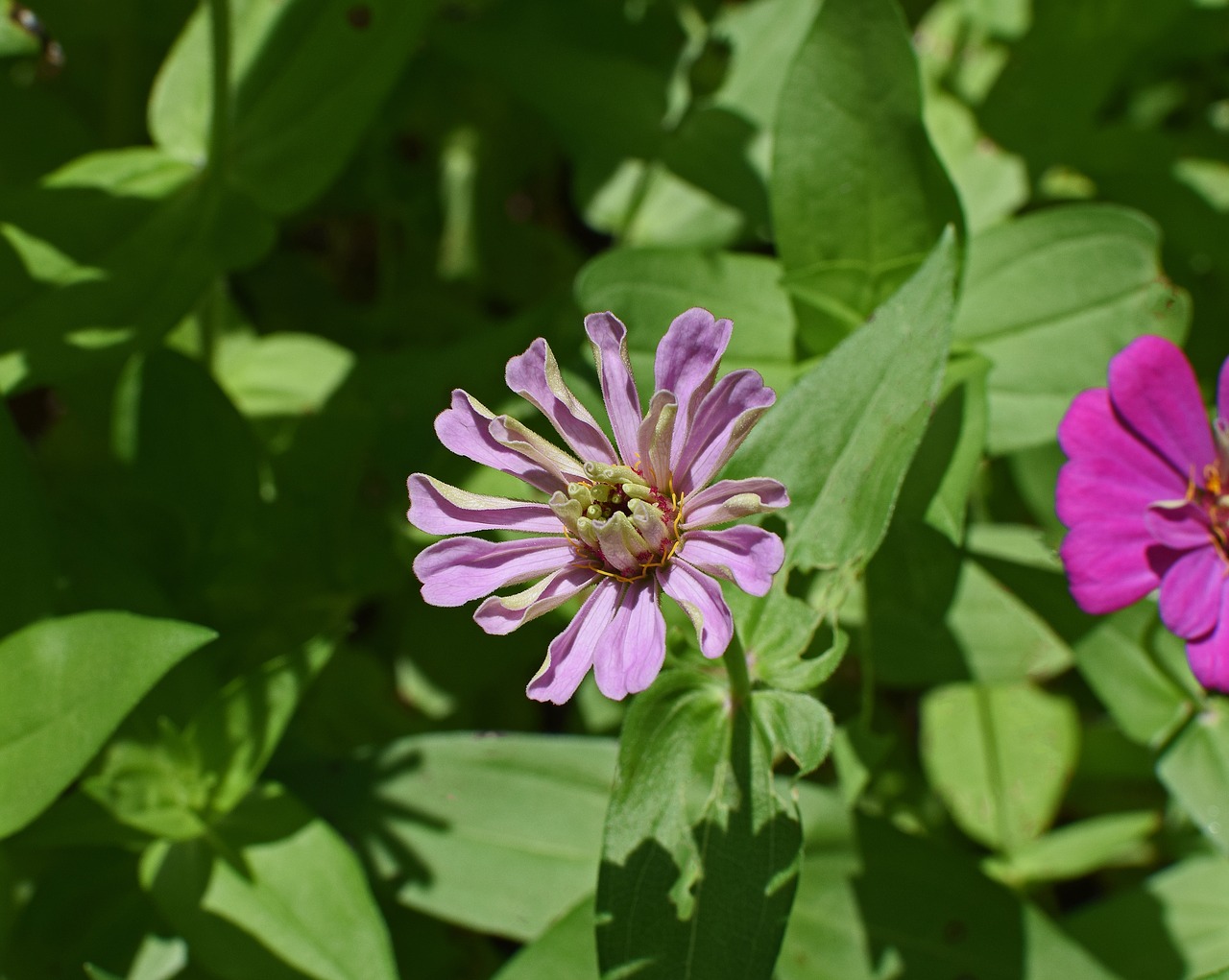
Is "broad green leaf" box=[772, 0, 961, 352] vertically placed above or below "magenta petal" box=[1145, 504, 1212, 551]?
above

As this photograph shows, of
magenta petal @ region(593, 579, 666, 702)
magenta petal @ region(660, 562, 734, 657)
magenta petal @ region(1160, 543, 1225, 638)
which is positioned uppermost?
magenta petal @ region(660, 562, 734, 657)

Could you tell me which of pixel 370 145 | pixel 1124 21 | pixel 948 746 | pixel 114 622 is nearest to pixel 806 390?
pixel 114 622

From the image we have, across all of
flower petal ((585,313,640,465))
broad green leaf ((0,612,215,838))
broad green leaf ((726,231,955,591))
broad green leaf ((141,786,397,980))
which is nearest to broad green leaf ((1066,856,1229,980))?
broad green leaf ((726,231,955,591))

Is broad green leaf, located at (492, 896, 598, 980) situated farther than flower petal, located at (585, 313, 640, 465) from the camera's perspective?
Yes

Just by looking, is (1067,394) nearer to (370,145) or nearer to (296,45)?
(296,45)

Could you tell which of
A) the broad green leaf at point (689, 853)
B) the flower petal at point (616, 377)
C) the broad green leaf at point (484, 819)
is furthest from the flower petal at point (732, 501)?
the broad green leaf at point (484, 819)

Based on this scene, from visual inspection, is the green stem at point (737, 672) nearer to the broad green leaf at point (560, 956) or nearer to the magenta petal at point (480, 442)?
the magenta petal at point (480, 442)

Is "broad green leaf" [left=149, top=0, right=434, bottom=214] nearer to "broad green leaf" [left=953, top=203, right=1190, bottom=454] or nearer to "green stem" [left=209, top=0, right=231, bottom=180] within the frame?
"green stem" [left=209, top=0, right=231, bottom=180]
